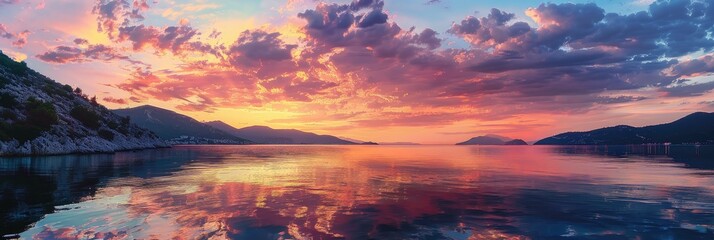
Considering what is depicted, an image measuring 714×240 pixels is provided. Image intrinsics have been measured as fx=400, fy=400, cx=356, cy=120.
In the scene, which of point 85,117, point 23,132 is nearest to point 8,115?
point 23,132

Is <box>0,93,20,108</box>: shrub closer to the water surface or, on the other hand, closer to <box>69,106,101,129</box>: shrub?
<box>69,106,101,129</box>: shrub

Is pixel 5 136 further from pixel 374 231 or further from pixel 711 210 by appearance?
pixel 711 210

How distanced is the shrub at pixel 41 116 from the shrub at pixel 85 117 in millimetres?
33007

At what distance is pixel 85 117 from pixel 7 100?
3925 cm

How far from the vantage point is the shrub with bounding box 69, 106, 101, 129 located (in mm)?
167050

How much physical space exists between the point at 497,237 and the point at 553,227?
4.98 metres

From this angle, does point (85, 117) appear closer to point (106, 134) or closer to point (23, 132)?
point (106, 134)

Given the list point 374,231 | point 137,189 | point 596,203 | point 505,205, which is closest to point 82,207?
point 137,189

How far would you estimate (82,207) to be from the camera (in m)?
27.1

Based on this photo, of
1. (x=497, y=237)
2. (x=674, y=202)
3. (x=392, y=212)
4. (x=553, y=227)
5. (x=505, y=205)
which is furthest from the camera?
(x=674, y=202)

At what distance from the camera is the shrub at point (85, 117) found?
167 meters

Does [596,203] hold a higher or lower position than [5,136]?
lower

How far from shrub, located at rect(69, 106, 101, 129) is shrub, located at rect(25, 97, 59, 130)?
3301 centimetres

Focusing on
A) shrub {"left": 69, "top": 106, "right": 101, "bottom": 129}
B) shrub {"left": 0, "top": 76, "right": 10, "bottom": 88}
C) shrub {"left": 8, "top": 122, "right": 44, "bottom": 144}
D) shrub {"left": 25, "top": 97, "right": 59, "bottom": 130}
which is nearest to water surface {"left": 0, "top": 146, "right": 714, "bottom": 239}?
shrub {"left": 8, "top": 122, "right": 44, "bottom": 144}
